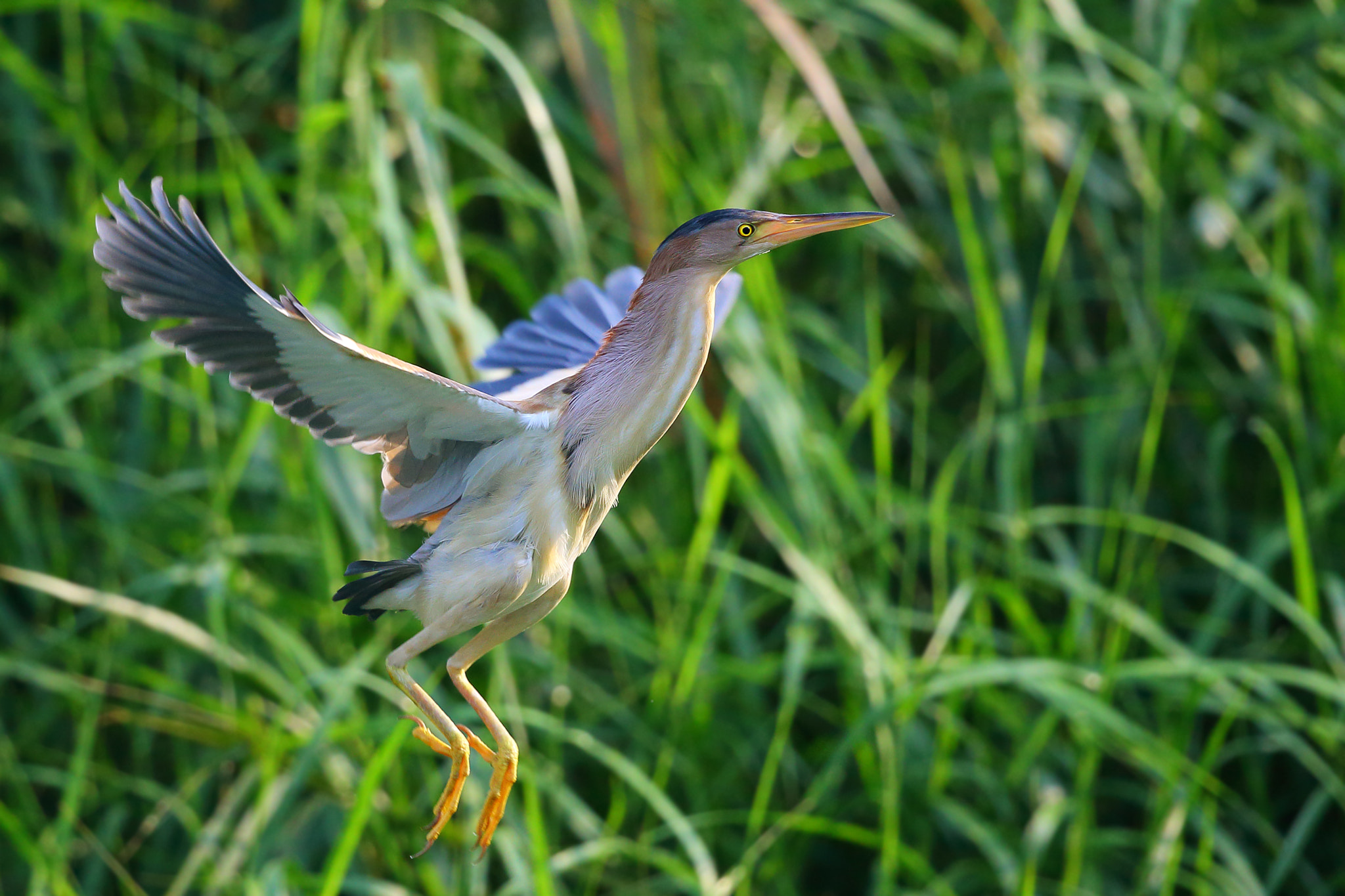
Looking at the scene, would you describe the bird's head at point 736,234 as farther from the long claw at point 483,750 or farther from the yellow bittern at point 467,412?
the long claw at point 483,750

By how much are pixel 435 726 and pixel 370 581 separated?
191 millimetres

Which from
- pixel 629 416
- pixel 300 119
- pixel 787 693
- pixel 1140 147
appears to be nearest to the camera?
pixel 629 416

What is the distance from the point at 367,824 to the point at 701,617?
2.24 feet

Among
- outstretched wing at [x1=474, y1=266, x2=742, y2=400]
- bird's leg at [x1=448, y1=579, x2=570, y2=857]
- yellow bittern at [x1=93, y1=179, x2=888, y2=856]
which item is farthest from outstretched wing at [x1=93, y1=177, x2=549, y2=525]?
outstretched wing at [x1=474, y1=266, x2=742, y2=400]

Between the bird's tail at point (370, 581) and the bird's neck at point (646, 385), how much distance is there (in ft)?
0.77

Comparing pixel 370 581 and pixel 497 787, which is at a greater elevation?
pixel 370 581

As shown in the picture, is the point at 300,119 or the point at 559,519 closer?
the point at 559,519

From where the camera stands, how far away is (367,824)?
2.60m

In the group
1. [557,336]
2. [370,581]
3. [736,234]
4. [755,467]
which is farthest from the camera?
[755,467]

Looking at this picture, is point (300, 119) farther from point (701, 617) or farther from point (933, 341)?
point (933, 341)

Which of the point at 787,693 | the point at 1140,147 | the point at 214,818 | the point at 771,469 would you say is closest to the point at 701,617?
the point at 787,693

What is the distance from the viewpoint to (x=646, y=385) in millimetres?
1611

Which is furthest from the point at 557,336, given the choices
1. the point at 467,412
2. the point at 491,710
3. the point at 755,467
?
the point at 755,467

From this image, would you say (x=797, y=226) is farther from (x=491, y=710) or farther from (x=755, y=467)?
(x=755, y=467)
